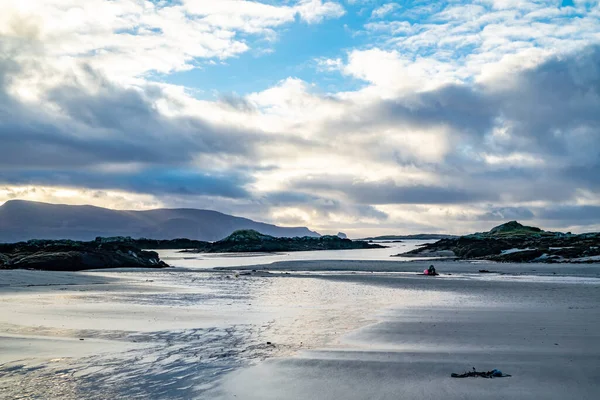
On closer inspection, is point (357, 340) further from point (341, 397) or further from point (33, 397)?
point (33, 397)

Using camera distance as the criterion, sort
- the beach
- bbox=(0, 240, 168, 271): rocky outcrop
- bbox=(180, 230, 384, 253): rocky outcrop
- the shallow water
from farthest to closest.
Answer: bbox=(180, 230, 384, 253): rocky outcrop, the shallow water, bbox=(0, 240, 168, 271): rocky outcrop, the beach

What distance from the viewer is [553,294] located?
20.1 metres

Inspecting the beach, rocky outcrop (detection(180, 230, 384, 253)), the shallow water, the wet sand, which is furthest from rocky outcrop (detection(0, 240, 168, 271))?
rocky outcrop (detection(180, 230, 384, 253))

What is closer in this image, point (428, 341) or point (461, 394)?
point (461, 394)

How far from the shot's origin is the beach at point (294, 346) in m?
7.11

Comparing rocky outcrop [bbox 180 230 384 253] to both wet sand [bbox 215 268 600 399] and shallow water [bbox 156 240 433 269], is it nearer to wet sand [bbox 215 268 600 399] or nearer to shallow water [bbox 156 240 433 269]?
shallow water [bbox 156 240 433 269]

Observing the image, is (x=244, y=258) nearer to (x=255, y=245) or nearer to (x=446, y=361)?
(x=255, y=245)

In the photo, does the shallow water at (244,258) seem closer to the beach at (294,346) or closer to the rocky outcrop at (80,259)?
the rocky outcrop at (80,259)

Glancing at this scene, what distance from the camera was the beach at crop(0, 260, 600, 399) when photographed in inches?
280

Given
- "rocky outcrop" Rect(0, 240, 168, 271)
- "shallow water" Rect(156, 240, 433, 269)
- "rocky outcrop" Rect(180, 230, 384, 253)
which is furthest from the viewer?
"rocky outcrop" Rect(180, 230, 384, 253)

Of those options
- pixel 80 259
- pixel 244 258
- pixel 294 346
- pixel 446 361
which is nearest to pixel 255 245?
pixel 244 258

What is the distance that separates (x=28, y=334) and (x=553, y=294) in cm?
1855

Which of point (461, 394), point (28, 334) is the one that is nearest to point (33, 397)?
point (28, 334)

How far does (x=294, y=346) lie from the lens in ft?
33.2
